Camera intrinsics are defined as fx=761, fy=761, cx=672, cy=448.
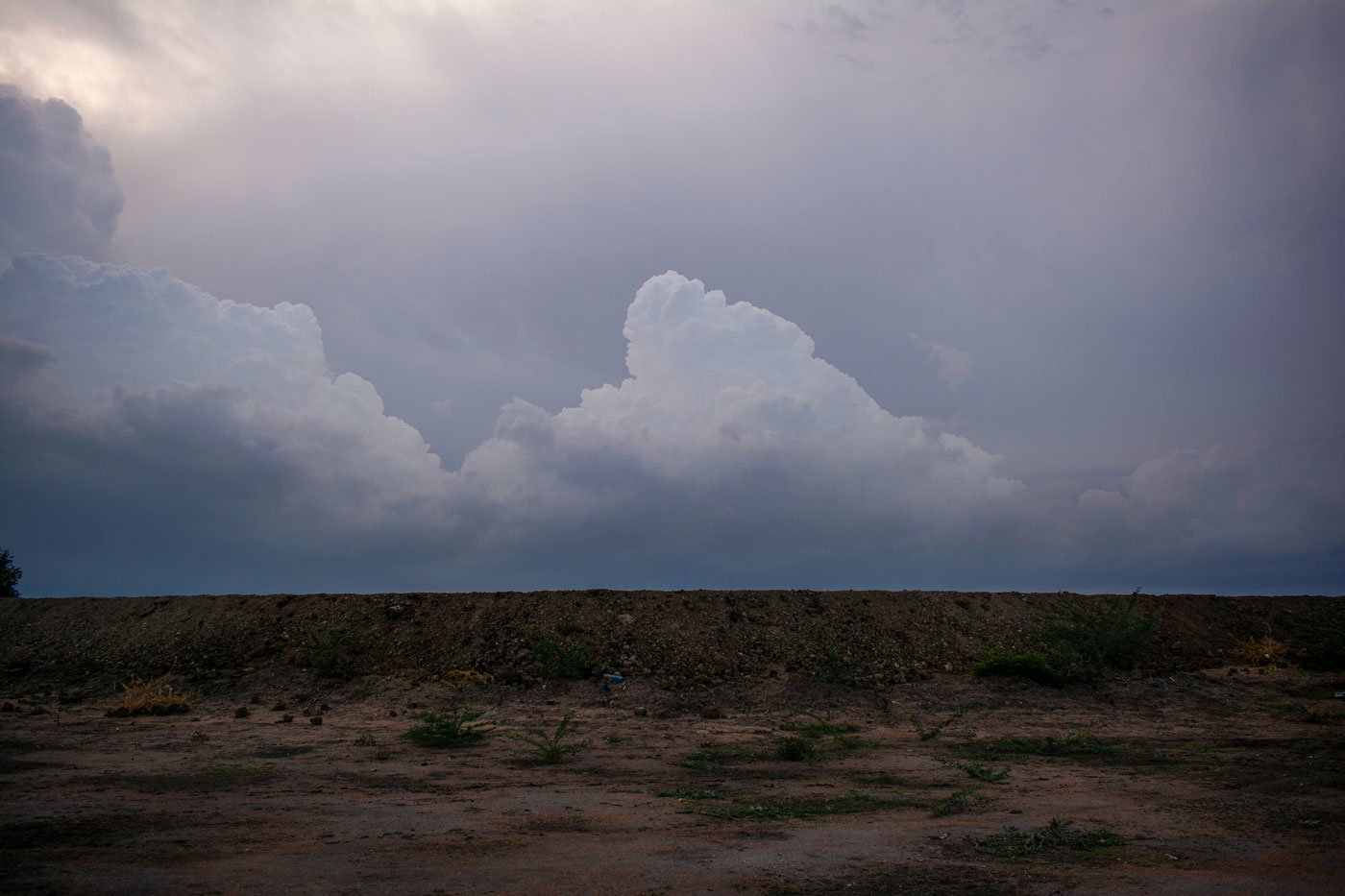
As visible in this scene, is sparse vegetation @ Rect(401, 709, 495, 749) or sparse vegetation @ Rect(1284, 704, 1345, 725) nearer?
sparse vegetation @ Rect(401, 709, 495, 749)

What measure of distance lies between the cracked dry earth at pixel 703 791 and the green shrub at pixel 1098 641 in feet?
2.46

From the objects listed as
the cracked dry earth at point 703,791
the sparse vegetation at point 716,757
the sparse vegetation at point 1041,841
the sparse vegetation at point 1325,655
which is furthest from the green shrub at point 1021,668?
the sparse vegetation at point 1041,841

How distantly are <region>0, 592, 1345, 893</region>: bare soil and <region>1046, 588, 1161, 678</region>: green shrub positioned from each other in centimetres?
53

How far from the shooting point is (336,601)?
18.5 m

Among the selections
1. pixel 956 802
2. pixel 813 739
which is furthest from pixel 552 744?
pixel 956 802

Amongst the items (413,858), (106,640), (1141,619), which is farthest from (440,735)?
(1141,619)

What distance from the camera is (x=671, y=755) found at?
10758mm

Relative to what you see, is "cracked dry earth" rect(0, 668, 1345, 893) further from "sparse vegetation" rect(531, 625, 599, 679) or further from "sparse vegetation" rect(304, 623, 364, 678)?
"sparse vegetation" rect(304, 623, 364, 678)

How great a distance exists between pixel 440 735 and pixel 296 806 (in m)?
3.95

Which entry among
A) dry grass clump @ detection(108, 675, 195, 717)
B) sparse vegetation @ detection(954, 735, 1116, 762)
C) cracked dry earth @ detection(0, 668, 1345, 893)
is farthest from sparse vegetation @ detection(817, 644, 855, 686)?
dry grass clump @ detection(108, 675, 195, 717)

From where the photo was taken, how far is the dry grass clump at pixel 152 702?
45.3 feet

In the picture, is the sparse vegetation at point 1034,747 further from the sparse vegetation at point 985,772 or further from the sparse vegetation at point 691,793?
the sparse vegetation at point 691,793

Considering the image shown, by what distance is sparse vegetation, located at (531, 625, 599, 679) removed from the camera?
593 inches

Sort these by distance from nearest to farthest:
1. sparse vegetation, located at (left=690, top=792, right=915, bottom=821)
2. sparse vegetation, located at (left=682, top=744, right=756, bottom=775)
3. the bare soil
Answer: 1. the bare soil
2. sparse vegetation, located at (left=690, top=792, right=915, bottom=821)
3. sparse vegetation, located at (left=682, top=744, right=756, bottom=775)
